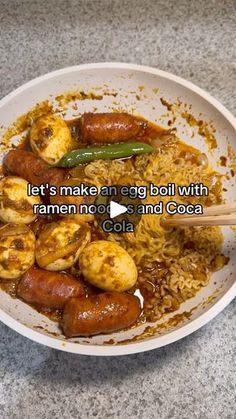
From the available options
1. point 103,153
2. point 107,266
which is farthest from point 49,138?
point 107,266

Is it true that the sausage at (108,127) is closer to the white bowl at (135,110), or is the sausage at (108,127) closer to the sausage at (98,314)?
the white bowl at (135,110)

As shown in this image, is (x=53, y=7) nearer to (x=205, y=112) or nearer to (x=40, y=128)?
(x=40, y=128)

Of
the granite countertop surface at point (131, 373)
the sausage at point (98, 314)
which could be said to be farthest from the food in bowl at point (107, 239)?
the granite countertop surface at point (131, 373)

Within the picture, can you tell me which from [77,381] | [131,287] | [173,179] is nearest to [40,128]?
[173,179]

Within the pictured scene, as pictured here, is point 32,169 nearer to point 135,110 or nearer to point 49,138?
point 49,138

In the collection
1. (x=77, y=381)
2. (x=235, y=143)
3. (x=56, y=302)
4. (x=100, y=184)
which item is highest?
(x=235, y=143)

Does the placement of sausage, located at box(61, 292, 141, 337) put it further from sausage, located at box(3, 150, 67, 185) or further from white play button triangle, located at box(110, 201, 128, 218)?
sausage, located at box(3, 150, 67, 185)

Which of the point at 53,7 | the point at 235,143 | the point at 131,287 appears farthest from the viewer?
the point at 53,7
